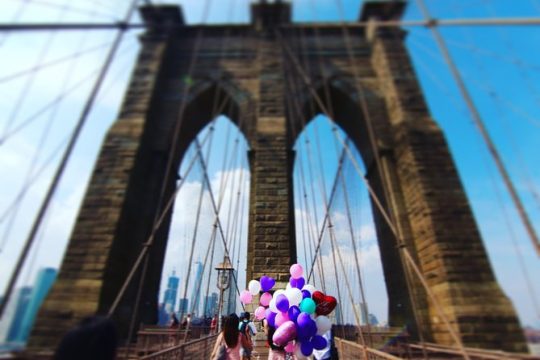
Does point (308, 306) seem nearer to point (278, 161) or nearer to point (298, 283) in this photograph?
point (298, 283)

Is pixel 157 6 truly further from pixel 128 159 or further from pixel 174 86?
pixel 128 159

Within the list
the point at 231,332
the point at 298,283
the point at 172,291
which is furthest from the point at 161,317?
the point at 231,332

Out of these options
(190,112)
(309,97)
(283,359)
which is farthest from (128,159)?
(283,359)

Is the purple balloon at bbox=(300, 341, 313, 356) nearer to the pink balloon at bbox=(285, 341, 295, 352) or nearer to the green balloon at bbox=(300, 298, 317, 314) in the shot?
the pink balloon at bbox=(285, 341, 295, 352)

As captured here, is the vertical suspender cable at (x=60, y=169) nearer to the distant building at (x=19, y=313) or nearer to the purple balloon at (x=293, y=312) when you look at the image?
the distant building at (x=19, y=313)

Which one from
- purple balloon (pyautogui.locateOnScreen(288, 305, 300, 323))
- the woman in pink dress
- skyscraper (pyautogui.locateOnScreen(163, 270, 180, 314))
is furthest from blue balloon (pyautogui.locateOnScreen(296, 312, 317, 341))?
skyscraper (pyautogui.locateOnScreen(163, 270, 180, 314))

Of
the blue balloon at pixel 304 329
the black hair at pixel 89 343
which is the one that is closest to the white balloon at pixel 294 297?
the blue balloon at pixel 304 329
